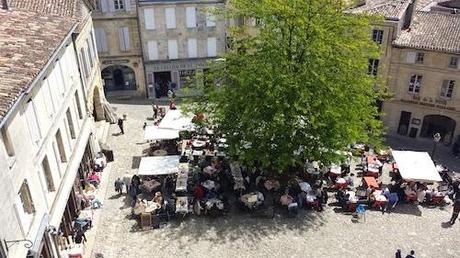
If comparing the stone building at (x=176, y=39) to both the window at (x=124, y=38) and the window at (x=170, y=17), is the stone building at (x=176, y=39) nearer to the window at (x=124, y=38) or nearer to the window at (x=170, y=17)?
the window at (x=170, y=17)

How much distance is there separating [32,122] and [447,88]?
2667 centimetres

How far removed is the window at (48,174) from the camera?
65.5 ft

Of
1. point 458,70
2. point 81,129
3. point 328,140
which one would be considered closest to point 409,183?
point 328,140

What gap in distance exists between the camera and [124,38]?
126 ft

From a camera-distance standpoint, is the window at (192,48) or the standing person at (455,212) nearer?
the standing person at (455,212)

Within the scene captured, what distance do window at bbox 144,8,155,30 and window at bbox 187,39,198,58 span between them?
10.5 ft

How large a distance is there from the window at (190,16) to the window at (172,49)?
1829 millimetres

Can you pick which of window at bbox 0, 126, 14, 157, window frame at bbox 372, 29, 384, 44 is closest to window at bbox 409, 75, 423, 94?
window frame at bbox 372, 29, 384, 44

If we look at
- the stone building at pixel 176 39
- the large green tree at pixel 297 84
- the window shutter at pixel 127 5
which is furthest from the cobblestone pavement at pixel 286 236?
the window shutter at pixel 127 5

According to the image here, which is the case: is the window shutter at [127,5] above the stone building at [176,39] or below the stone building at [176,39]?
above

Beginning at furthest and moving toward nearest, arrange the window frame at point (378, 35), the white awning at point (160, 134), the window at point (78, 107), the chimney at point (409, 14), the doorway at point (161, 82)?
the doorway at point (161, 82)
the window frame at point (378, 35)
the chimney at point (409, 14)
the white awning at point (160, 134)
the window at point (78, 107)

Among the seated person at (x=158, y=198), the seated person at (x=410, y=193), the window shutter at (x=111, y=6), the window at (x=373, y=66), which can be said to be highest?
the window shutter at (x=111, y=6)

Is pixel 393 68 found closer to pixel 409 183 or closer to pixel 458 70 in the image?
pixel 458 70

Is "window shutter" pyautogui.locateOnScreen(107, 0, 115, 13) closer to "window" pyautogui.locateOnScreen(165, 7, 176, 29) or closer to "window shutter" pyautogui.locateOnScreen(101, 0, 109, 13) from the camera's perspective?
"window shutter" pyautogui.locateOnScreen(101, 0, 109, 13)
